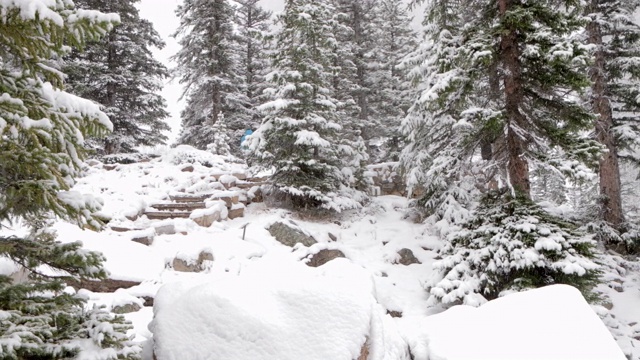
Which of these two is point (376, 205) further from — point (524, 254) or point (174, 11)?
point (174, 11)

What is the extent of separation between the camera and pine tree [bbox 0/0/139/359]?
2357 millimetres

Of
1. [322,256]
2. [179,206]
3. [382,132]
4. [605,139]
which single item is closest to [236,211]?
[179,206]

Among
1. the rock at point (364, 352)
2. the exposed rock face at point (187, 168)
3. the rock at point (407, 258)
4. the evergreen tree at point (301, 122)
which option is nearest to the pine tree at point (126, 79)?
the exposed rock face at point (187, 168)

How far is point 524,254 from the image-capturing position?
617cm

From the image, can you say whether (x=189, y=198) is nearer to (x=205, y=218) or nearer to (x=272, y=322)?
(x=205, y=218)

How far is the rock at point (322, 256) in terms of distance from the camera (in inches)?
350

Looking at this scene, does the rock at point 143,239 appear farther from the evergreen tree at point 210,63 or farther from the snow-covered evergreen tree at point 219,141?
the evergreen tree at point 210,63

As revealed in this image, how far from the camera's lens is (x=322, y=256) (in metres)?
9.07

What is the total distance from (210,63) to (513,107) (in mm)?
17049

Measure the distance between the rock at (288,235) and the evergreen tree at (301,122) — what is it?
50.2 inches

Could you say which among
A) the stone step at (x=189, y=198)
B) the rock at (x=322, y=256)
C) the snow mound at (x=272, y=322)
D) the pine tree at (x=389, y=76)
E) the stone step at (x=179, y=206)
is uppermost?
the pine tree at (x=389, y=76)

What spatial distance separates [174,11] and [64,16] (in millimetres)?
22536

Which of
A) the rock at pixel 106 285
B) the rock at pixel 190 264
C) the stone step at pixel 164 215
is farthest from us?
the stone step at pixel 164 215

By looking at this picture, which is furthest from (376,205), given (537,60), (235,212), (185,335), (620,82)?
(185,335)
